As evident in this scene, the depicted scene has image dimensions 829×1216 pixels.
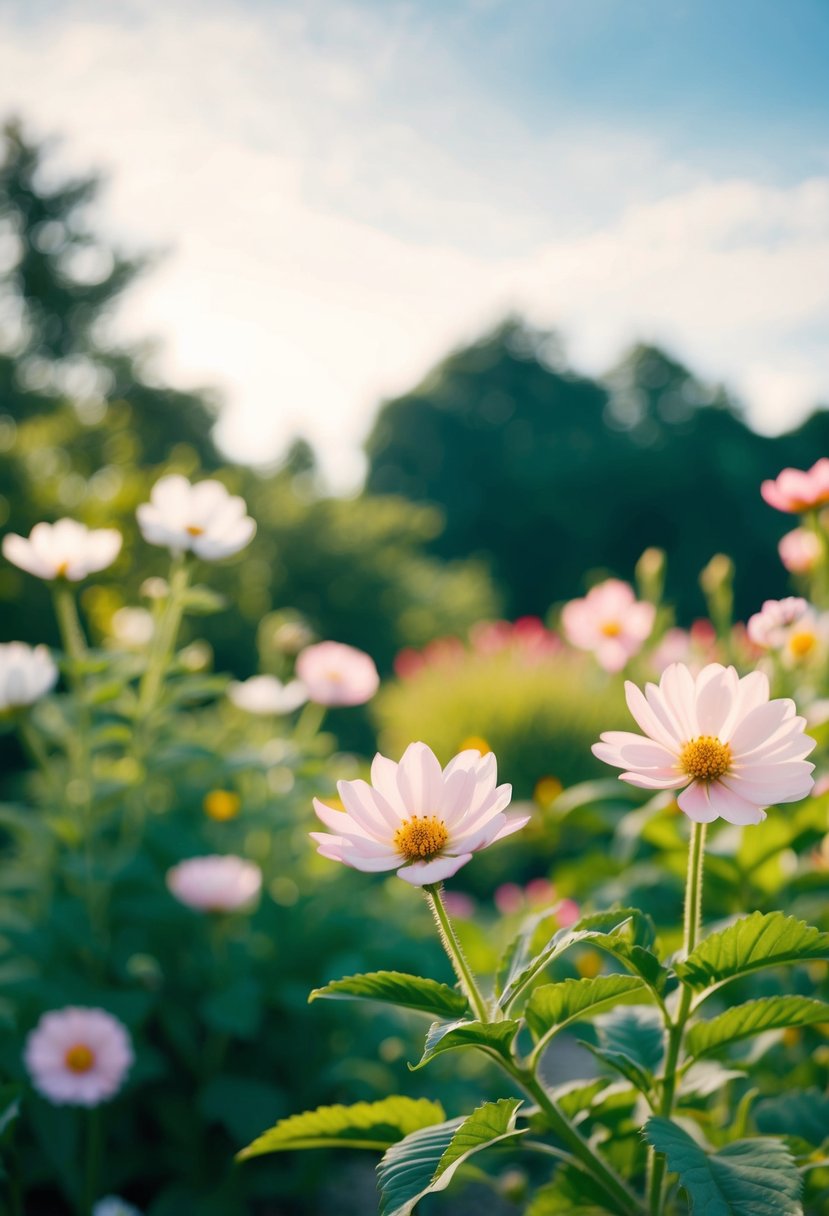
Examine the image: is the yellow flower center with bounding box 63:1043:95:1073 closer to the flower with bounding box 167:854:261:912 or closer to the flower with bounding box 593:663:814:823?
the flower with bounding box 167:854:261:912

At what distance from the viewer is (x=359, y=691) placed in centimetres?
158

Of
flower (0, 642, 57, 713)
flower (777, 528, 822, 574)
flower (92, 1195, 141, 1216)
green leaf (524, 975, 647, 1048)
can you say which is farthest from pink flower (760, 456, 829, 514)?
flower (92, 1195, 141, 1216)

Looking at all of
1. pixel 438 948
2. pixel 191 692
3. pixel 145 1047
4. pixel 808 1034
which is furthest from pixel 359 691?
pixel 808 1034

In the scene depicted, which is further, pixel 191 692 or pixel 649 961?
pixel 191 692

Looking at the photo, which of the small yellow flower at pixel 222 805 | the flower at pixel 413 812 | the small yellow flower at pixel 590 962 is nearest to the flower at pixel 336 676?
the small yellow flower at pixel 222 805

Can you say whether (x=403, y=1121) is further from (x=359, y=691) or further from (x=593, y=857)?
(x=359, y=691)

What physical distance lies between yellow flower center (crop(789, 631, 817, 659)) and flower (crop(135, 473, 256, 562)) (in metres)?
0.73

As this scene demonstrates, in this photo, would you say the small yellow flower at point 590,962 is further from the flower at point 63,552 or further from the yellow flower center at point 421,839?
the yellow flower center at point 421,839

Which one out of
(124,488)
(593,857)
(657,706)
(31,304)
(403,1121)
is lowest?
(403,1121)

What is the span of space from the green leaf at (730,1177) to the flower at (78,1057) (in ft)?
2.50

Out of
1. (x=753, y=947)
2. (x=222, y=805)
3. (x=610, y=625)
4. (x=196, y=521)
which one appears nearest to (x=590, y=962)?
(x=610, y=625)

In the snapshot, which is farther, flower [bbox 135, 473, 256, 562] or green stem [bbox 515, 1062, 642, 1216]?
flower [bbox 135, 473, 256, 562]

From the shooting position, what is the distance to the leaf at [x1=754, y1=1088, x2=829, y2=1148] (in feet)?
2.89

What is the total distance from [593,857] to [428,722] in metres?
3.09
